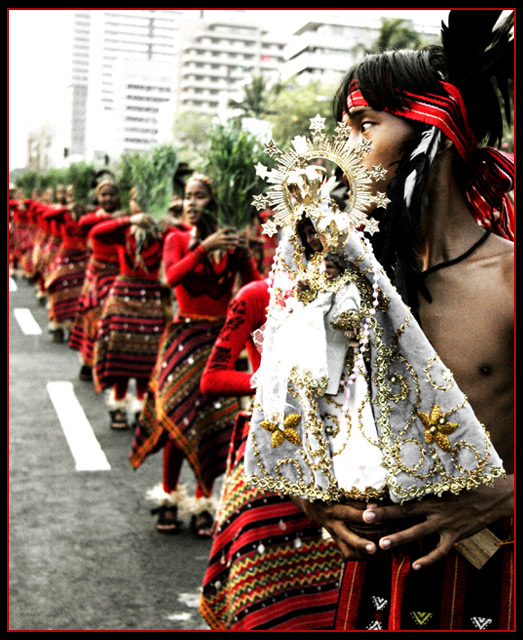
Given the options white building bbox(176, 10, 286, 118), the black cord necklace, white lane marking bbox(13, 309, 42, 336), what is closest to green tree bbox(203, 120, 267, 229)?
the black cord necklace

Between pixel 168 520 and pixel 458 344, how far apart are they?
4.08 metres

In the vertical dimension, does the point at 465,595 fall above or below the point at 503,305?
below

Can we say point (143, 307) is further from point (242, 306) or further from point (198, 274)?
point (242, 306)

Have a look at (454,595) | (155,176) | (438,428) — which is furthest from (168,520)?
(438,428)

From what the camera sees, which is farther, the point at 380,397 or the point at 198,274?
the point at 198,274

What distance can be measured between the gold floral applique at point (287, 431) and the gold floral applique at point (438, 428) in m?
0.34

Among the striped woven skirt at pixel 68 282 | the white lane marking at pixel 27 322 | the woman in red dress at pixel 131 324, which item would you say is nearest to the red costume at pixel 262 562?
the woman in red dress at pixel 131 324

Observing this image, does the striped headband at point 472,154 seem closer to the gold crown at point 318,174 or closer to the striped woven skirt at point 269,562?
the gold crown at point 318,174

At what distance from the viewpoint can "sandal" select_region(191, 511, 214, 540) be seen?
6.10 metres

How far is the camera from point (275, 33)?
167125 mm

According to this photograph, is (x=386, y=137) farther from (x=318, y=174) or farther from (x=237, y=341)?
(x=237, y=341)

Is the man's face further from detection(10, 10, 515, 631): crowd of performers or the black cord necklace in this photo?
the black cord necklace
